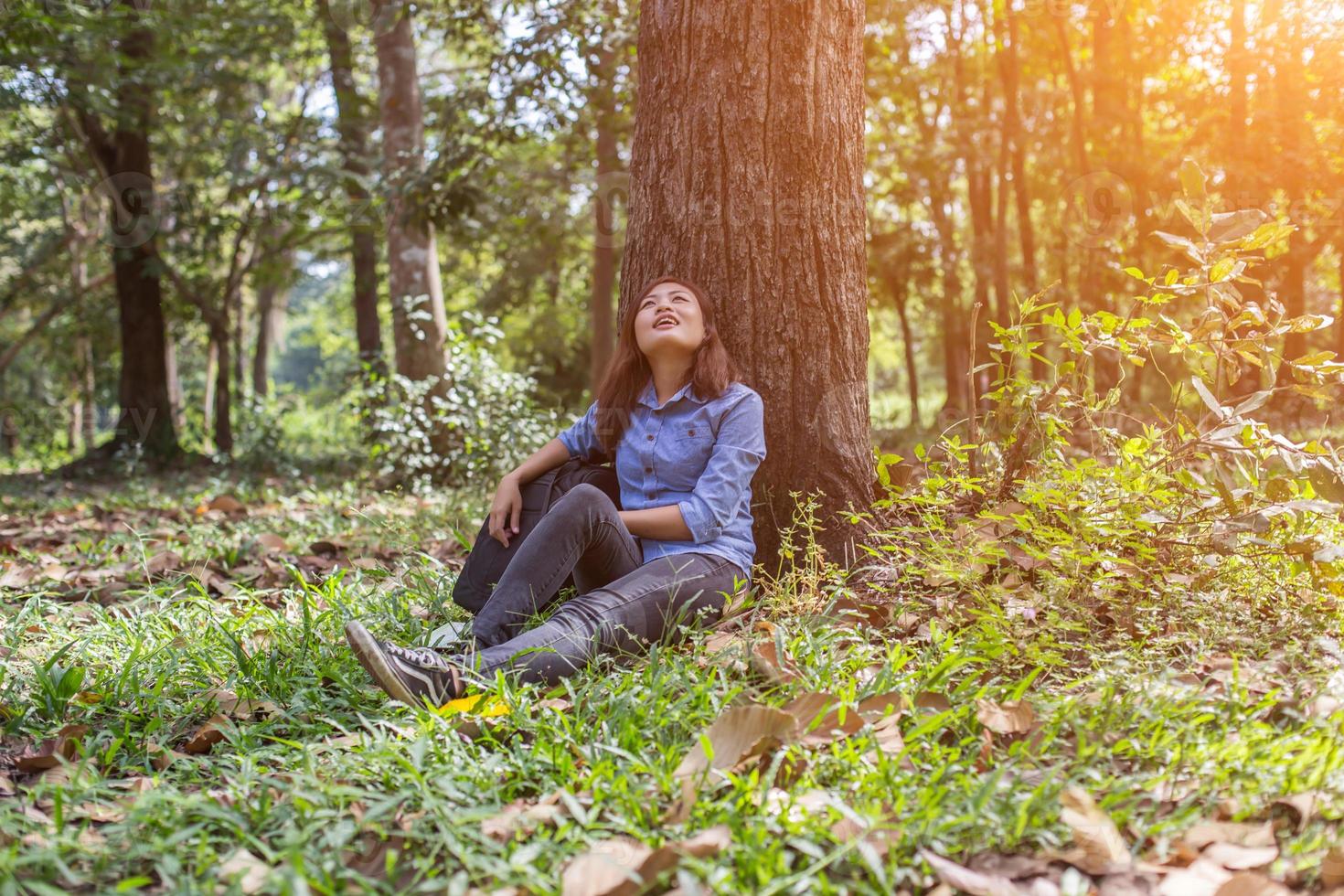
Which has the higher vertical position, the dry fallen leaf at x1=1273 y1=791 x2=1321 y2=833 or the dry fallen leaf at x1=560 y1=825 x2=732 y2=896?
the dry fallen leaf at x1=560 y1=825 x2=732 y2=896

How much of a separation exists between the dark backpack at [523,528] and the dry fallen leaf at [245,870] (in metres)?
1.44

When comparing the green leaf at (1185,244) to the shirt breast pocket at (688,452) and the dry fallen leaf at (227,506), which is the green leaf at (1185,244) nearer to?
the shirt breast pocket at (688,452)

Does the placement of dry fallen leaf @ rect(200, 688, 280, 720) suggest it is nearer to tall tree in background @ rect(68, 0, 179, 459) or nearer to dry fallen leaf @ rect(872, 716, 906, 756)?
dry fallen leaf @ rect(872, 716, 906, 756)

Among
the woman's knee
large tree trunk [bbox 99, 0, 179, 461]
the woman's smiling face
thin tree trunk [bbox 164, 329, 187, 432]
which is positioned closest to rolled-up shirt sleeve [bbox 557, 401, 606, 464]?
the woman's smiling face

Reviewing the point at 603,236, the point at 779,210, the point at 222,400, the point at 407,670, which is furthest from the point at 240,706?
the point at 222,400

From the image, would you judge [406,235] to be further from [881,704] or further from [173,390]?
[881,704]

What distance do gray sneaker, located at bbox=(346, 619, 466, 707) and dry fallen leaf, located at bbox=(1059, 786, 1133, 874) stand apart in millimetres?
1551

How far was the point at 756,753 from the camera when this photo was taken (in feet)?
7.13

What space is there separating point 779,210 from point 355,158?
26.8ft

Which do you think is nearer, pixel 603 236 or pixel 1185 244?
pixel 1185 244

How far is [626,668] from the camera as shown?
2869mm

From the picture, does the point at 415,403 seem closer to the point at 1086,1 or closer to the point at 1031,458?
the point at 1031,458

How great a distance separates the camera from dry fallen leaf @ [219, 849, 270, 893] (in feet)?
5.93

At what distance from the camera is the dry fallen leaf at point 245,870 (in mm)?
1809
